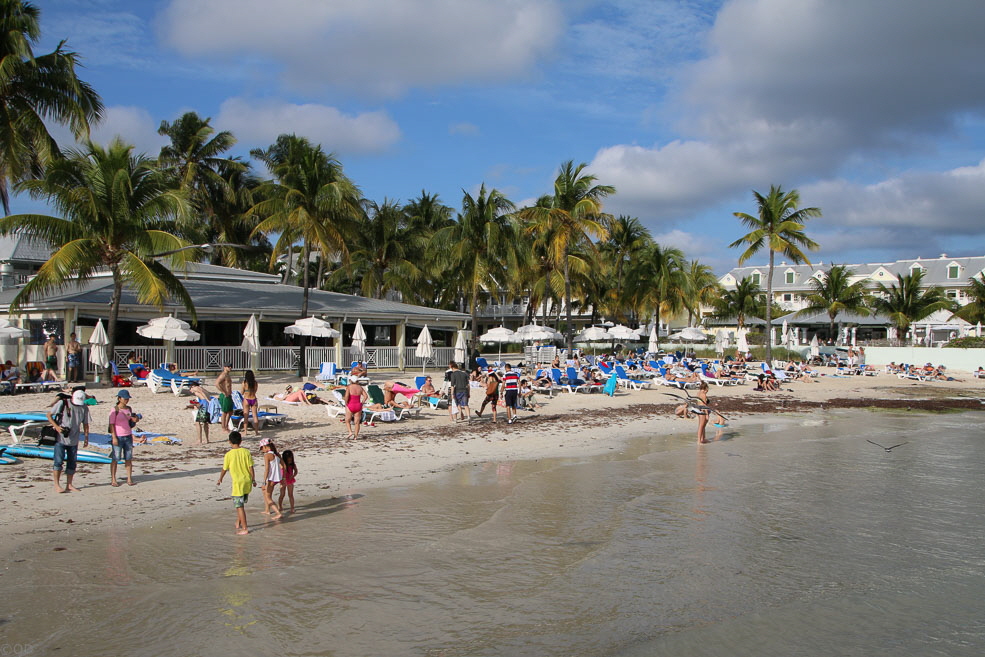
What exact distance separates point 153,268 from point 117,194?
2068mm

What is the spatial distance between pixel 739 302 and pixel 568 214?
2624 cm

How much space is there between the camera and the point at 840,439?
55.4 feet

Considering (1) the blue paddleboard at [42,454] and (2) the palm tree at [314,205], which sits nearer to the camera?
(1) the blue paddleboard at [42,454]

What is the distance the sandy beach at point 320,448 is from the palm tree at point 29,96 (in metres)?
7.09

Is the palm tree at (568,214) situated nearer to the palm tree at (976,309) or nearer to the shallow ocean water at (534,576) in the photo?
the shallow ocean water at (534,576)

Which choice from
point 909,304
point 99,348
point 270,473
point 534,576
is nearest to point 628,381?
point 99,348

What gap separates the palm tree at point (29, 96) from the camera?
64.1 feet

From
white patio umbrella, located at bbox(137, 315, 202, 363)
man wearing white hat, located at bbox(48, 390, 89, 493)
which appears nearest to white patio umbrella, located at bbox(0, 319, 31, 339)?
white patio umbrella, located at bbox(137, 315, 202, 363)

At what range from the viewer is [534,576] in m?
7.52

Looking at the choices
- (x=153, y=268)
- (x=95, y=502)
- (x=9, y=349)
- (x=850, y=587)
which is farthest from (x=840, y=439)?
(x=9, y=349)

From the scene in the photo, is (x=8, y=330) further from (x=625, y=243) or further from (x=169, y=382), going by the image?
(x=625, y=243)

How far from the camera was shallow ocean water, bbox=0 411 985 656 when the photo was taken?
615 cm

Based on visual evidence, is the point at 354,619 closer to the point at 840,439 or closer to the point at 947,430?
the point at 840,439

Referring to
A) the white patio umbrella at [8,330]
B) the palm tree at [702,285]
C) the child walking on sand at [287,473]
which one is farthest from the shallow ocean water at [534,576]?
the palm tree at [702,285]
